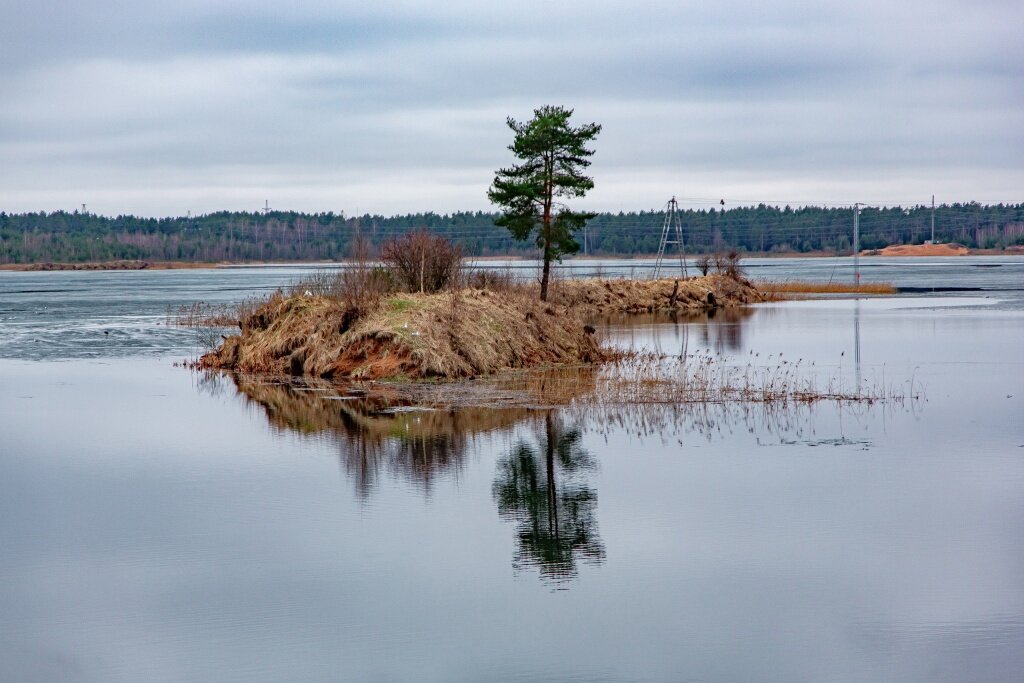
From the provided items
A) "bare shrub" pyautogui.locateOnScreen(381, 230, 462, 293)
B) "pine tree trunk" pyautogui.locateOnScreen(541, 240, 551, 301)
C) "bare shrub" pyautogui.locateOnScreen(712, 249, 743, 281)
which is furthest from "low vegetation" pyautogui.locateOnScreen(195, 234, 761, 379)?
"bare shrub" pyautogui.locateOnScreen(712, 249, 743, 281)

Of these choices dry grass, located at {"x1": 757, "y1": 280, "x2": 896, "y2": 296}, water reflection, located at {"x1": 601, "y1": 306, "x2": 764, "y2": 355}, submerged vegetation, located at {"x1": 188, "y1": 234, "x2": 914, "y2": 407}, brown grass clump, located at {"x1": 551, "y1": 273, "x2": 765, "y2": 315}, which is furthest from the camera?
dry grass, located at {"x1": 757, "y1": 280, "x2": 896, "y2": 296}

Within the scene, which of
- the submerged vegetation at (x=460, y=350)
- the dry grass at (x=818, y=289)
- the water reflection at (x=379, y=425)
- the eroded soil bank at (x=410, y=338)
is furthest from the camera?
the dry grass at (x=818, y=289)

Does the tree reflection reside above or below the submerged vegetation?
below

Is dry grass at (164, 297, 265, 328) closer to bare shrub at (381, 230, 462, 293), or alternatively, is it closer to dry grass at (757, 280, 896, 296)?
bare shrub at (381, 230, 462, 293)

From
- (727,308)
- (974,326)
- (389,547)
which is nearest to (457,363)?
(389,547)

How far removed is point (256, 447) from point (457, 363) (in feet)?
29.2

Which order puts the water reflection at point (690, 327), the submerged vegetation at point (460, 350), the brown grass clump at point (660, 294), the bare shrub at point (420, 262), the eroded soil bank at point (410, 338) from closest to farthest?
the submerged vegetation at point (460, 350)
the eroded soil bank at point (410, 338)
the bare shrub at point (420, 262)
the water reflection at point (690, 327)
the brown grass clump at point (660, 294)

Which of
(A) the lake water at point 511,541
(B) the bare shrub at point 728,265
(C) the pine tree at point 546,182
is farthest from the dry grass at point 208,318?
(B) the bare shrub at point 728,265

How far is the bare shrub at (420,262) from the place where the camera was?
31141mm

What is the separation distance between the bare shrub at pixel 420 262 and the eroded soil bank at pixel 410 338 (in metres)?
1.48

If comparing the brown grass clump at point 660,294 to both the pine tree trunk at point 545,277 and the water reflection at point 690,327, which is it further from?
the pine tree trunk at point 545,277

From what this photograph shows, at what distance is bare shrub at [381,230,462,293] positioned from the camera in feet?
102

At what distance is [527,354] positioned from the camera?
29859 mm

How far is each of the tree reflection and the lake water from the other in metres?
0.05
